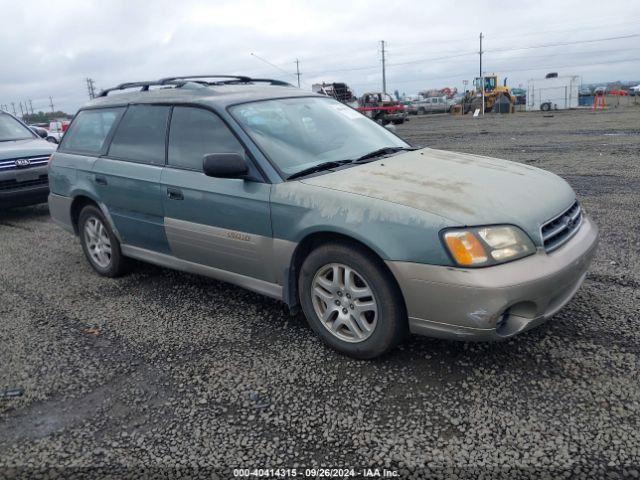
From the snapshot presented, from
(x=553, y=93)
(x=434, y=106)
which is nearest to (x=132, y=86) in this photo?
(x=553, y=93)

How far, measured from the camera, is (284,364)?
10.9ft

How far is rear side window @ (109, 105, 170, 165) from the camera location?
4.28 metres

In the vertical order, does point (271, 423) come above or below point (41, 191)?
below

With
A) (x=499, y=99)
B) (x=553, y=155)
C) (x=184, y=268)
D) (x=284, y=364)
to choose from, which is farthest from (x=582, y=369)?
(x=499, y=99)

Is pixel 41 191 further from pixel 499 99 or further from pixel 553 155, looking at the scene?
pixel 499 99

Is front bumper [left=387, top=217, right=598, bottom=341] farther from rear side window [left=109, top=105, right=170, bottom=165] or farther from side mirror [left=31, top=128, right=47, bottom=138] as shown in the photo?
side mirror [left=31, top=128, right=47, bottom=138]

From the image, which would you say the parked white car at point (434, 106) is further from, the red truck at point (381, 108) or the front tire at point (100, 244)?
the front tire at point (100, 244)

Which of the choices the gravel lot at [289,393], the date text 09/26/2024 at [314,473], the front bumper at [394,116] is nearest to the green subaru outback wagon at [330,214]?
the gravel lot at [289,393]

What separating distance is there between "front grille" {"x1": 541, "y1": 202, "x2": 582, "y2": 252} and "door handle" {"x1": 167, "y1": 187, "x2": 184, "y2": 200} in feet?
8.17

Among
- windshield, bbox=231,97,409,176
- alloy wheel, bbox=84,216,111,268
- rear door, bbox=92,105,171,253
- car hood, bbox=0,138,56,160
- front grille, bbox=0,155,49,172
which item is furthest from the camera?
car hood, bbox=0,138,56,160

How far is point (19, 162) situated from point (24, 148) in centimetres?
39

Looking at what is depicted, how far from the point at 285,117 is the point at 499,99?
38.3m

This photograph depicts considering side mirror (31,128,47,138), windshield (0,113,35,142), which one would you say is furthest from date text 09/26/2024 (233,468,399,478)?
side mirror (31,128,47,138)

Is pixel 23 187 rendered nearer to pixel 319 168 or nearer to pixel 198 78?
pixel 198 78
